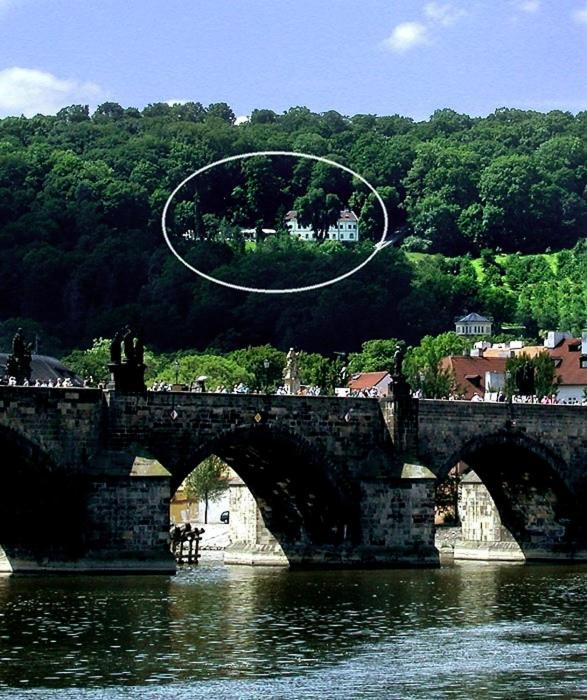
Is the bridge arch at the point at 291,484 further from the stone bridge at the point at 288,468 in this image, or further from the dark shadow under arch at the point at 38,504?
the dark shadow under arch at the point at 38,504

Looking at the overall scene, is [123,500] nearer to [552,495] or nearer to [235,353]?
[552,495]

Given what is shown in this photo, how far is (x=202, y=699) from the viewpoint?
6003 centimetres

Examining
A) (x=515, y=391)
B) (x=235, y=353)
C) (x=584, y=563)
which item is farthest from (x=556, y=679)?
(x=235, y=353)

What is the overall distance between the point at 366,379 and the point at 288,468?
260 feet

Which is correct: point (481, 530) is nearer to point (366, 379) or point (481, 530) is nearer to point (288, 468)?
point (288, 468)

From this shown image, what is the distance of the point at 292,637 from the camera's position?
238 ft

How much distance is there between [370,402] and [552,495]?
1313 centimetres

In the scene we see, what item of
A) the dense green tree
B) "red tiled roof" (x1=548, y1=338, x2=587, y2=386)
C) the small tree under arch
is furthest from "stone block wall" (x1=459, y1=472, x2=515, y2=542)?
the dense green tree

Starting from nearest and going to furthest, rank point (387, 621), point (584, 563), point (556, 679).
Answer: point (556, 679), point (387, 621), point (584, 563)

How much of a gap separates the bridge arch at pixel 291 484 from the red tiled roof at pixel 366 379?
2862 inches

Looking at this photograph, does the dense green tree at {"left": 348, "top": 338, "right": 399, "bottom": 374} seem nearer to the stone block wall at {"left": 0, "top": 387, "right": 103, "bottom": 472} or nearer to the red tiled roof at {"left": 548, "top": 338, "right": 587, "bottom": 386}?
the red tiled roof at {"left": 548, "top": 338, "right": 587, "bottom": 386}

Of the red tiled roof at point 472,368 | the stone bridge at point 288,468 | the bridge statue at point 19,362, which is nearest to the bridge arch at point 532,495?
the stone bridge at point 288,468

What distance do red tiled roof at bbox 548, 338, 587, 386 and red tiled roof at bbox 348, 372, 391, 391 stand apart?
11.9 m

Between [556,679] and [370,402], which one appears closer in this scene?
[556,679]
